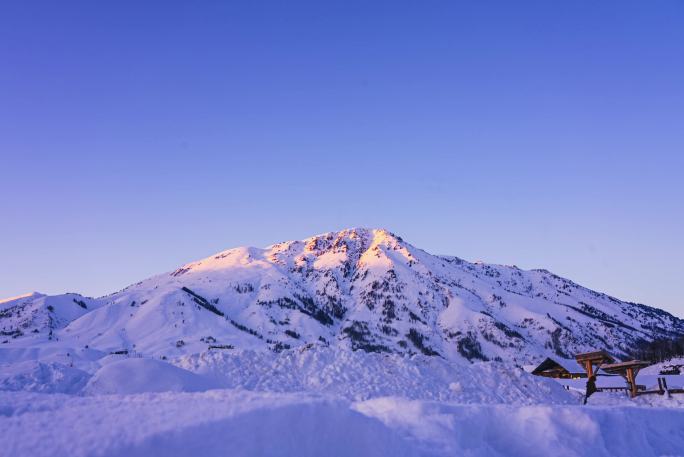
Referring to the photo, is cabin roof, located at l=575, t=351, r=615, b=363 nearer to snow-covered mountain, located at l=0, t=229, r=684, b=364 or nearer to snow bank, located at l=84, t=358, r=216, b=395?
snow bank, located at l=84, t=358, r=216, b=395

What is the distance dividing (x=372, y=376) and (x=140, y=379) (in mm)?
14051

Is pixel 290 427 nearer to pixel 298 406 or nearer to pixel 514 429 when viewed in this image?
pixel 298 406

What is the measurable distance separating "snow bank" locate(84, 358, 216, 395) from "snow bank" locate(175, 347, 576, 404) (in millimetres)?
8675

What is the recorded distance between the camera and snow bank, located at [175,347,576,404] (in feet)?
77.2

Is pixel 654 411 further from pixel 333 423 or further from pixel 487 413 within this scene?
pixel 333 423

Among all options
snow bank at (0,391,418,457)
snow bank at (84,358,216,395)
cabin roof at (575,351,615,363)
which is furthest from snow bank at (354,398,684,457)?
cabin roof at (575,351,615,363)

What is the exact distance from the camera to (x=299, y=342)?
11600 cm

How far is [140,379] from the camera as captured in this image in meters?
13.5

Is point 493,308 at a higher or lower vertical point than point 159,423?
lower

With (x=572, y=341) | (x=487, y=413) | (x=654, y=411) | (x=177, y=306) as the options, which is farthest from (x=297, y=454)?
(x=572, y=341)

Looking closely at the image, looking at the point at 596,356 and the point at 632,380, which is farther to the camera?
the point at 632,380

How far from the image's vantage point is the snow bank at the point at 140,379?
42.8ft

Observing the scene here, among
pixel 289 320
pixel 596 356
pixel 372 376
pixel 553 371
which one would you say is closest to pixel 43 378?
pixel 372 376

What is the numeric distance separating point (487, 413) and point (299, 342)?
112 metres
